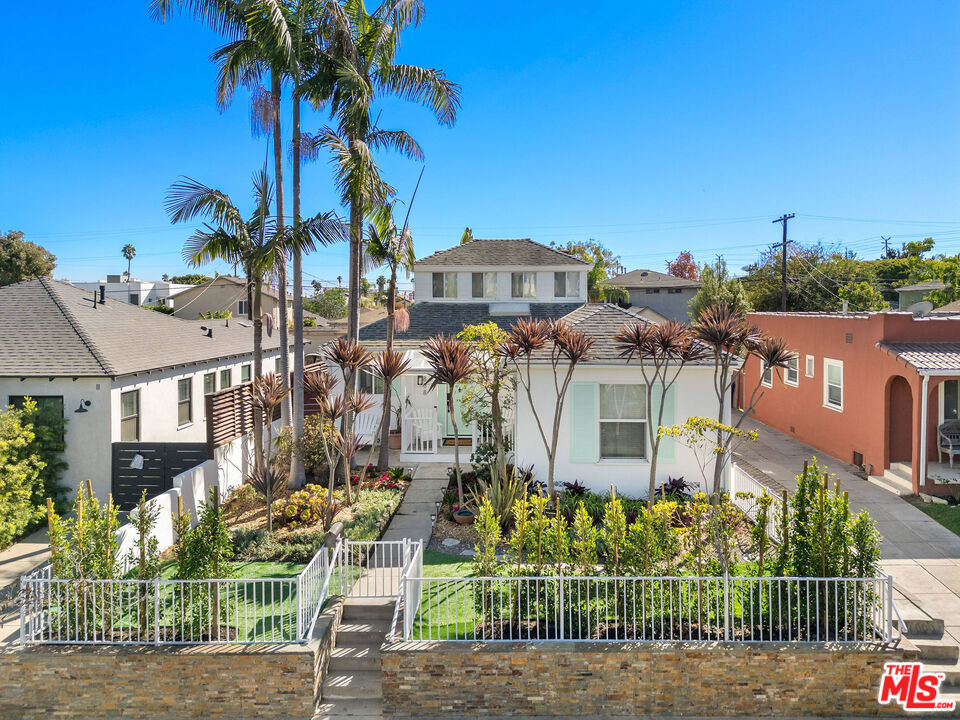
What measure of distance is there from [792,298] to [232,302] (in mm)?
40363

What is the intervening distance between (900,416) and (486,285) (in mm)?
14491

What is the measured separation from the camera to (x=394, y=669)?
290 inches

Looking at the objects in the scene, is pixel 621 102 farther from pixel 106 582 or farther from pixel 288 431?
→ pixel 106 582

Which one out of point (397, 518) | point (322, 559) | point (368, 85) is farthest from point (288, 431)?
point (368, 85)

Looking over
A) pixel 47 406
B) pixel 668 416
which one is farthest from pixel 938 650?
pixel 47 406

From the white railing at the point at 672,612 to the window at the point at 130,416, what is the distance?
10053 mm

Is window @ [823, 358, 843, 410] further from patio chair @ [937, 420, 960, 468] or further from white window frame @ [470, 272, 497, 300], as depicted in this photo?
white window frame @ [470, 272, 497, 300]

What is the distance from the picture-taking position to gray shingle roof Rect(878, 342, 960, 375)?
1419 centimetres

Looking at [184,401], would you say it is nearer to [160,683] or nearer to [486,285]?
[486,285]

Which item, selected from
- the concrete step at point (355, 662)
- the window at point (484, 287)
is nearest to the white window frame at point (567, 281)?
the window at point (484, 287)

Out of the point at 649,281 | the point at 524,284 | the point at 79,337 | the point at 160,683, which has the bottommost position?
the point at 160,683

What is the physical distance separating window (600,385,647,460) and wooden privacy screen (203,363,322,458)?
28.3 ft

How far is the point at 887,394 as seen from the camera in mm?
15867

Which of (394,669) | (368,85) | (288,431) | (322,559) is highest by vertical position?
(368,85)
